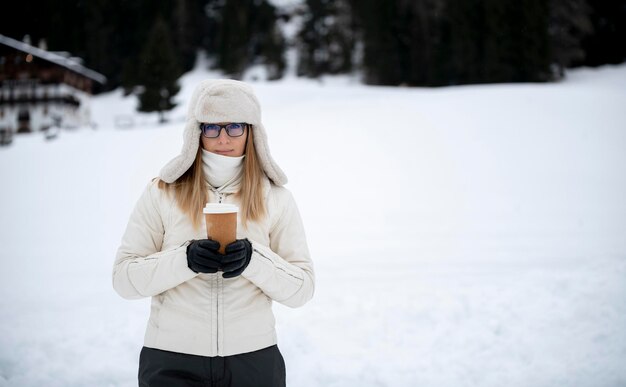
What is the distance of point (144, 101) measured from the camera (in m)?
34.0

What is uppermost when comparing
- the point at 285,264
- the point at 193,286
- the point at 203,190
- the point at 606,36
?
the point at 606,36

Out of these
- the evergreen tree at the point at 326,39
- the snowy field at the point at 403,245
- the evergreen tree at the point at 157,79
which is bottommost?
the snowy field at the point at 403,245

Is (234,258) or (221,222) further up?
(221,222)

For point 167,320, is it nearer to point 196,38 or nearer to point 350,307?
point 350,307

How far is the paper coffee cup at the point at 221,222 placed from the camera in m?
1.69

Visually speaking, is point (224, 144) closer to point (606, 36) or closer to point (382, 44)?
point (382, 44)

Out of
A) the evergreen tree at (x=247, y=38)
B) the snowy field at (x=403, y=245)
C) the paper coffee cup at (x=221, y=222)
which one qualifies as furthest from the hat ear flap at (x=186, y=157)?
the evergreen tree at (x=247, y=38)

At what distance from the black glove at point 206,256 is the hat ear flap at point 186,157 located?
45 centimetres

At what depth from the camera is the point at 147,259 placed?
1875mm

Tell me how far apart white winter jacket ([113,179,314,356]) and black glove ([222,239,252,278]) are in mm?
87

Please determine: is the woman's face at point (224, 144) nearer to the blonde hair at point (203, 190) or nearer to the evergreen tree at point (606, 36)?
the blonde hair at point (203, 190)

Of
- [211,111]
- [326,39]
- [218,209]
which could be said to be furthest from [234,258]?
[326,39]

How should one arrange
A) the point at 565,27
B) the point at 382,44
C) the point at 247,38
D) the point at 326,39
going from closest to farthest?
the point at 565,27 < the point at 382,44 < the point at 326,39 < the point at 247,38

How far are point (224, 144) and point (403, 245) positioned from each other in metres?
6.86
